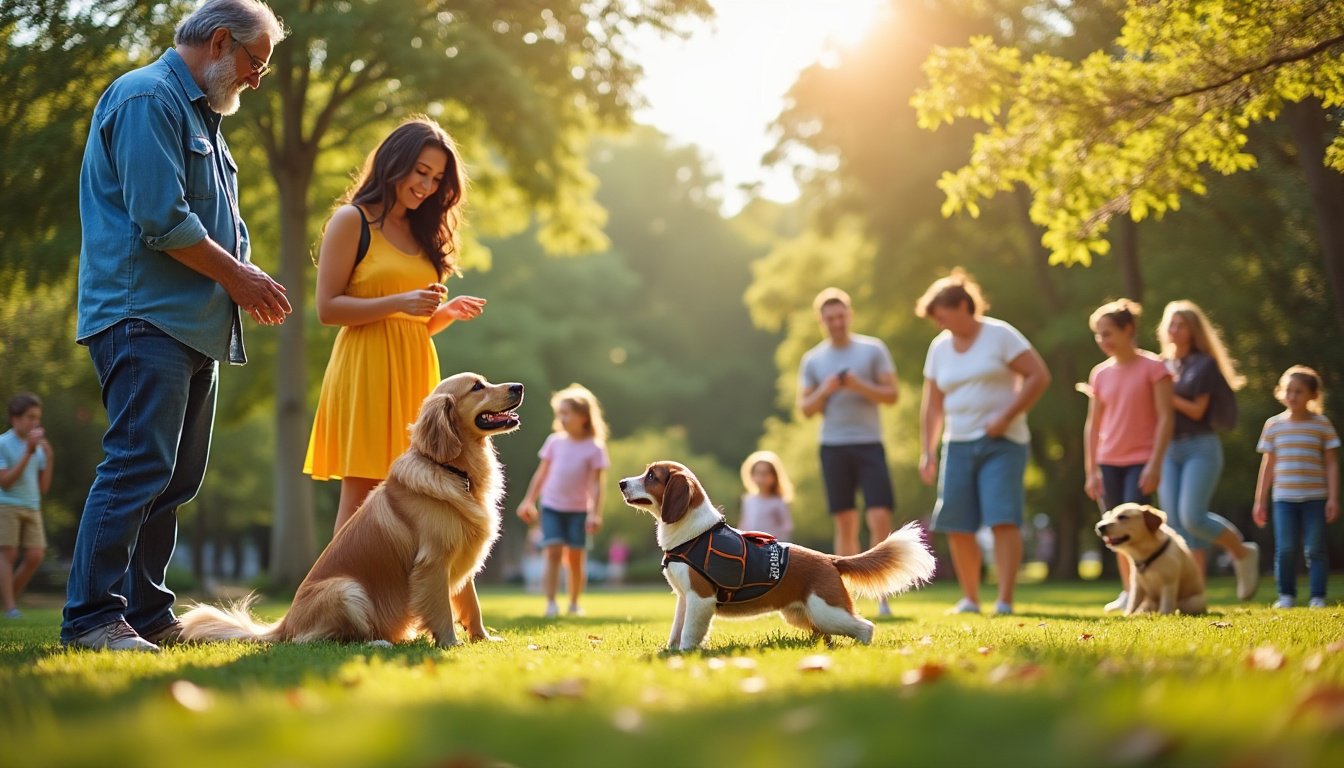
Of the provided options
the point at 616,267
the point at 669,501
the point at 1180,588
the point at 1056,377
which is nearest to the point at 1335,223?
the point at 1180,588

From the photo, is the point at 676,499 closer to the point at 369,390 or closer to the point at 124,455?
the point at 369,390

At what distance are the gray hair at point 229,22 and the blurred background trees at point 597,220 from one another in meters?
5.48

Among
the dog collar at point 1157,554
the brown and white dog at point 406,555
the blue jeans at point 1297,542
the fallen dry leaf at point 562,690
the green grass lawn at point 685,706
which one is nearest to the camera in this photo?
the green grass lawn at point 685,706

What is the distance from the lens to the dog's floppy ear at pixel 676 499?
19.8ft

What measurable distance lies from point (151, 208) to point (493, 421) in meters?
1.96

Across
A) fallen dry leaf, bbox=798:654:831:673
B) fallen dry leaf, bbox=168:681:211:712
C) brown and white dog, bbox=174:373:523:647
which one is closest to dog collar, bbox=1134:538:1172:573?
fallen dry leaf, bbox=798:654:831:673

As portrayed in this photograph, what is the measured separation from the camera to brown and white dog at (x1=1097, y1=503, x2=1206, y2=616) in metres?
8.88

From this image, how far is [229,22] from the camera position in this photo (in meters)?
5.67

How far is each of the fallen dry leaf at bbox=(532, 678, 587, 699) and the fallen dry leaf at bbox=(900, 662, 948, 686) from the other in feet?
3.53

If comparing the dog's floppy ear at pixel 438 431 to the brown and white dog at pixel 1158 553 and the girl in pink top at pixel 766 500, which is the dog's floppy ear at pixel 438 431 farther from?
the girl in pink top at pixel 766 500

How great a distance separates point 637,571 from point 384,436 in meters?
35.8

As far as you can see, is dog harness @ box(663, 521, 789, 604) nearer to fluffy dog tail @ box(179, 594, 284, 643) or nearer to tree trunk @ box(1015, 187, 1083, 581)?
fluffy dog tail @ box(179, 594, 284, 643)

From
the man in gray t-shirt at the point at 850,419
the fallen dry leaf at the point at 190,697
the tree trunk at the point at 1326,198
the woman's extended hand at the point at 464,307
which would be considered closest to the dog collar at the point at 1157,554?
the man in gray t-shirt at the point at 850,419

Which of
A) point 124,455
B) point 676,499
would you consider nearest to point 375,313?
point 124,455
